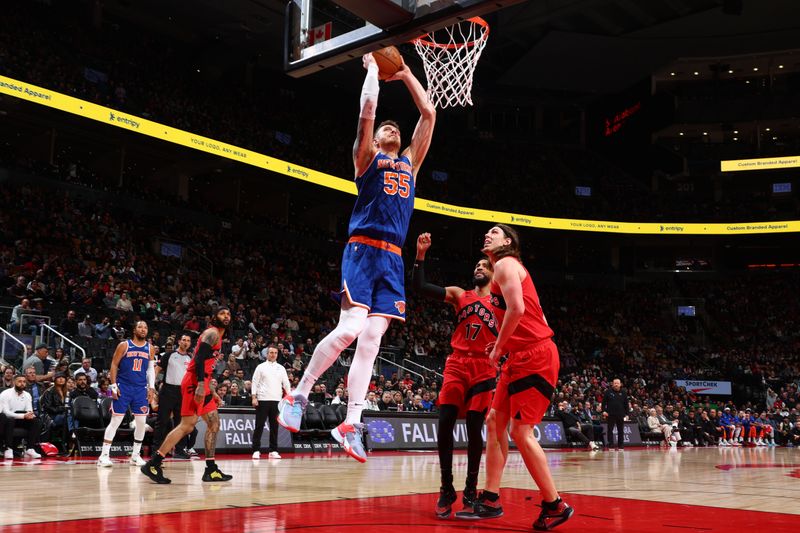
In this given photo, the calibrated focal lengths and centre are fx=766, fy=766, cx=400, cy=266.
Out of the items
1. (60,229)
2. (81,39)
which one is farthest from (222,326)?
(81,39)

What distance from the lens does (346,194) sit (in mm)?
32031

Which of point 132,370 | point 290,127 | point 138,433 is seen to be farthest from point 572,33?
point 138,433

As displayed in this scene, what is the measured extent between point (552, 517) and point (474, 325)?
6.15 feet

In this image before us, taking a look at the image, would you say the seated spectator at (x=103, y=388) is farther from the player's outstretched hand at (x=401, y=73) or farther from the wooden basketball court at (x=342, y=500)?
the player's outstretched hand at (x=401, y=73)

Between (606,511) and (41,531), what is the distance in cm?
419

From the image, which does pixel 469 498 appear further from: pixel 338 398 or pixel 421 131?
pixel 338 398

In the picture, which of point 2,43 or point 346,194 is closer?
point 2,43

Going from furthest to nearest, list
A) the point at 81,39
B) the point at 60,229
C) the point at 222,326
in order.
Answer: the point at 81,39, the point at 60,229, the point at 222,326

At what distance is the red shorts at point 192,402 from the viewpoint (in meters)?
8.67

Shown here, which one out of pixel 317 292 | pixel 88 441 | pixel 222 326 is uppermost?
pixel 317 292

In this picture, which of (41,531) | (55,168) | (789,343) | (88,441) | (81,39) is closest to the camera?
Result: (41,531)

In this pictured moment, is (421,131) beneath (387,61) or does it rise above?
beneath

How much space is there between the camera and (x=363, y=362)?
18.2 feet

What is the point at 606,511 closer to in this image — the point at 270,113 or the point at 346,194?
the point at 346,194
